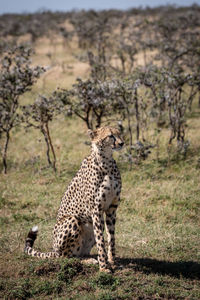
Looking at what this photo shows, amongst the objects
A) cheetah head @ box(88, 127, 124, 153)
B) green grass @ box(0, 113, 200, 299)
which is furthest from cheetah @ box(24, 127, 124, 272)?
green grass @ box(0, 113, 200, 299)

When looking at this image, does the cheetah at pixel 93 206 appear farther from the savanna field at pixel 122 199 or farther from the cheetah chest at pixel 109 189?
the savanna field at pixel 122 199

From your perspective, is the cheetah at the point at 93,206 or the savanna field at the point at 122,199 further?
the cheetah at the point at 93,206

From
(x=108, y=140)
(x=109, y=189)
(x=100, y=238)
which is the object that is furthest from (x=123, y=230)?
(x=108, y=140)

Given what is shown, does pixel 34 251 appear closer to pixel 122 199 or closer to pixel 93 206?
pixel 93 206

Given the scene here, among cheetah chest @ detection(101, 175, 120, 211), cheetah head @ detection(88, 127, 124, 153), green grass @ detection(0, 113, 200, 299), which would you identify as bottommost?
green grass @ detection(0, 113, 200, 299)

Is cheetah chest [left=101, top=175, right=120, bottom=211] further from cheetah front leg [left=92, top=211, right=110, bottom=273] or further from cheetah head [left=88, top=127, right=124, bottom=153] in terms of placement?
cheetah head [left=88, top=127, right=124, bottom=153]

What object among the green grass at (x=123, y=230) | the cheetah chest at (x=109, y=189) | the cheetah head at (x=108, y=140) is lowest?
the green grass at (x=123, y=230)

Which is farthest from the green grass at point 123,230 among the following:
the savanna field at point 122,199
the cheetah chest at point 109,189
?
the cheetah chest at point 109,189

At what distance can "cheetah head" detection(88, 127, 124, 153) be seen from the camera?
4730 millimetres

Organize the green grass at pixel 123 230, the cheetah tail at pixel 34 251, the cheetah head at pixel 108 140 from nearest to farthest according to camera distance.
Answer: the green grass at pixel 123 230 → the cheetah head at pixel 108 140 → the cheetah tail at pixel 34 251

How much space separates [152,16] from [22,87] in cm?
3358

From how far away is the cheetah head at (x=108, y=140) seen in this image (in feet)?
15.5

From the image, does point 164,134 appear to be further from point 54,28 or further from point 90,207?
point 54,28

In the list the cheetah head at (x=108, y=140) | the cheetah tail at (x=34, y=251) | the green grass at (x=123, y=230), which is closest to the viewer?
the green grass at (x=123, y=230)
